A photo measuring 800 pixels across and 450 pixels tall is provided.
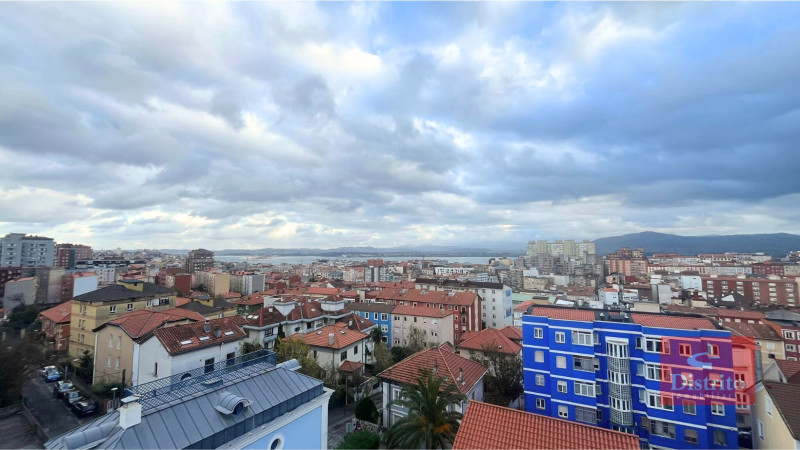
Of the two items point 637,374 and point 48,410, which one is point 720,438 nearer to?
point 637,374

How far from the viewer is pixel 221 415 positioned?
8789 millimetres

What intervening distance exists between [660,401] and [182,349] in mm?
28935

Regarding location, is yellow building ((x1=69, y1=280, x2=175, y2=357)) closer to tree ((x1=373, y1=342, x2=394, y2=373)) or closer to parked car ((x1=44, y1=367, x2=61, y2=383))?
parked car ((x1=44, y1=367, x2=61, y2=383))

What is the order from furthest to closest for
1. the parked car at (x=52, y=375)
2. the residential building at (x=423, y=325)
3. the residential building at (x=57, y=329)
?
1. the residential building at (x=423, y=325)
2. the residential building at (x=57, y=329)
3. the parked car at (x=52, y=375)

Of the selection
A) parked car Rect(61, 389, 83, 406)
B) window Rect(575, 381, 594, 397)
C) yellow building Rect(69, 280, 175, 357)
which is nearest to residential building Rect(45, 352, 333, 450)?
window Rect(575, 381, 594, 397)

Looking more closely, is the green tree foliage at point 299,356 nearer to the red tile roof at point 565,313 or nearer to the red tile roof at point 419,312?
the red tile roof at point 565,313

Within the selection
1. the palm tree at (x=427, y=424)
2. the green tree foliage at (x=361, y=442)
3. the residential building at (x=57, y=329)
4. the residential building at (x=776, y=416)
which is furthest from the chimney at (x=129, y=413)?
the residential building at (x=57, y=329)

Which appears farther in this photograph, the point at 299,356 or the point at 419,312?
the point at 419,312

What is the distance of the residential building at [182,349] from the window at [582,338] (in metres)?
22.2

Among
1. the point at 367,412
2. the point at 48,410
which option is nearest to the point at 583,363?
the point at 367,412

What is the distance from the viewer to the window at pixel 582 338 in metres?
21.7

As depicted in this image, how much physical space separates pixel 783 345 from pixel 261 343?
55482mm

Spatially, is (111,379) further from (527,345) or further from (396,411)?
(527,345)

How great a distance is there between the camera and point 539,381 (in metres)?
23.1
